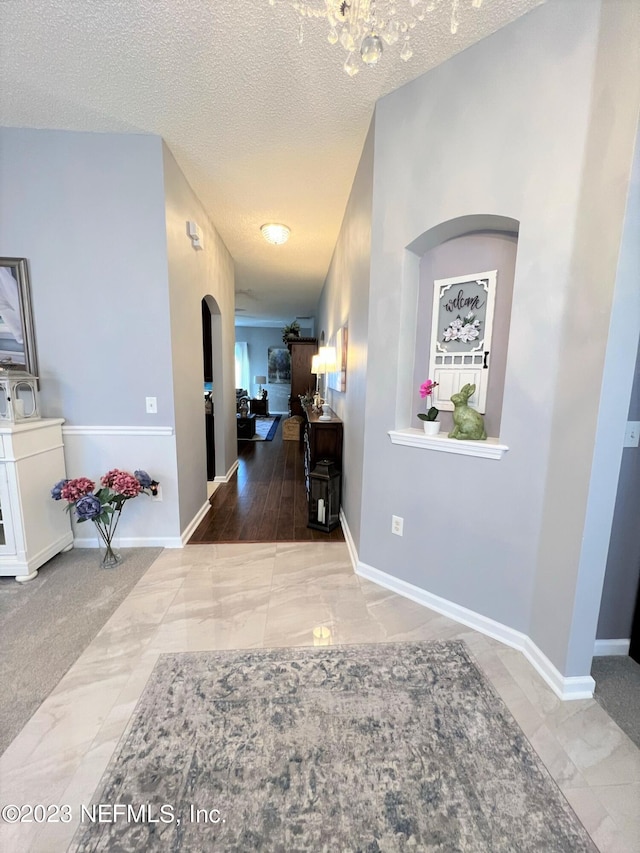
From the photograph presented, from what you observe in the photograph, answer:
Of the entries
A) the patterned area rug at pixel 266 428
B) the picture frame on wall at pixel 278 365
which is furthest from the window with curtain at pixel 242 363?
the patterned area rug at pixel 266 428

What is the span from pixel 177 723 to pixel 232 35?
296 cm

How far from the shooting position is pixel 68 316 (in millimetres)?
2414

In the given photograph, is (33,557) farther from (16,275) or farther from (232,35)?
(232,35)

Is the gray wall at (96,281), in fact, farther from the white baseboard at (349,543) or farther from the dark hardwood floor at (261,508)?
the white baseboard at (349,543)

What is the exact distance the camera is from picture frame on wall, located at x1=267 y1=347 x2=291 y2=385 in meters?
11.0

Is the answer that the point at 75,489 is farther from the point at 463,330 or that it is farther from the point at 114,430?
the point at 463,330

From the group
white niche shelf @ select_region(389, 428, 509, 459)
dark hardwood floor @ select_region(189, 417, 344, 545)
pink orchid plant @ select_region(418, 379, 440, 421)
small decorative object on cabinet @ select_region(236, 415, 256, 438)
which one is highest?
pink orchid plant @ select_region(418, 379, 440, 421)

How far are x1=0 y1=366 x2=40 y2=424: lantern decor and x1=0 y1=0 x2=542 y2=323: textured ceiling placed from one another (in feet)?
5.27

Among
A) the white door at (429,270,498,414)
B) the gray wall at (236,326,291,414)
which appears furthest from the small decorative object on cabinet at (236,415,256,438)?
the white door at (429,270,498,414)

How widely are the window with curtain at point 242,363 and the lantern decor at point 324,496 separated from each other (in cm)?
836

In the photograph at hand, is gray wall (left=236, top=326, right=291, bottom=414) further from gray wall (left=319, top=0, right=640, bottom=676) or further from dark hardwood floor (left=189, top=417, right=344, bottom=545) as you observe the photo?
gray wall (left=319, top=0, right=640, bottom=676)

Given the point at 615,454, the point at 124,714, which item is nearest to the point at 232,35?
the point at 615,454

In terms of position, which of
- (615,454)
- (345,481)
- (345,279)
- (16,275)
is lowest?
(345,481)

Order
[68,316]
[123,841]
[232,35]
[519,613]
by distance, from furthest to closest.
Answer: [68,316] < [519,613] < [232,35] < [123,841]
